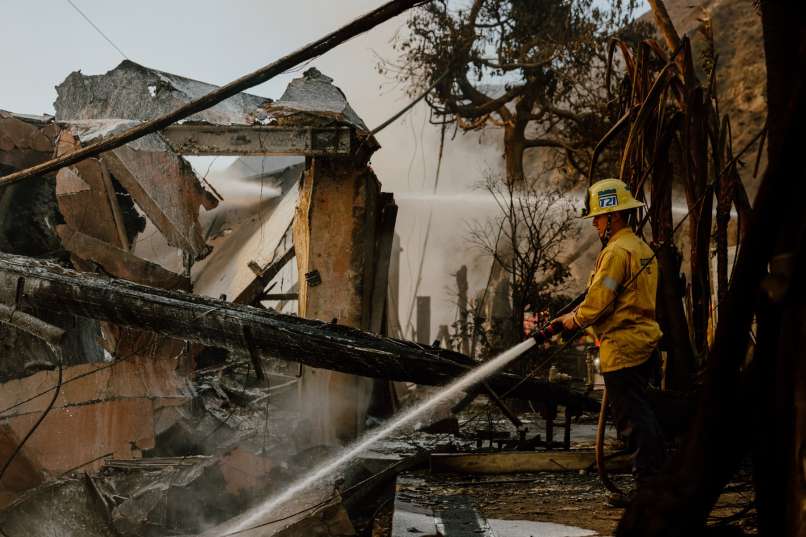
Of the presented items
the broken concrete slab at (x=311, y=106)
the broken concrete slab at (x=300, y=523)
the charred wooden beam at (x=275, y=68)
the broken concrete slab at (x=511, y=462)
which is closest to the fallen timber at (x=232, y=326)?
the charred wooden beam at (x=275, y=68)

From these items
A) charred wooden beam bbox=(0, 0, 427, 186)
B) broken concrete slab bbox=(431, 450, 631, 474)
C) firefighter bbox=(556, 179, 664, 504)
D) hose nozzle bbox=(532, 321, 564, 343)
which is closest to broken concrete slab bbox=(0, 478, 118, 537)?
charred wooden beam bbox=(0, 0, 427, 186)

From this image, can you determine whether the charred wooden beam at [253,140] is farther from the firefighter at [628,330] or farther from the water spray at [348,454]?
the firefighter at [628,330]

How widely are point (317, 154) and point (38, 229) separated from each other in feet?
9.87

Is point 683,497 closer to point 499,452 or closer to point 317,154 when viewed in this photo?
point 499,452

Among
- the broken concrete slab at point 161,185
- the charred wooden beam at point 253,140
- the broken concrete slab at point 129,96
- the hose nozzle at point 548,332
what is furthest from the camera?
the broken concrete slab at point 129,96

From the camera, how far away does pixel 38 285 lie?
5367 mm

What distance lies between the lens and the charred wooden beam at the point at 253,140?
26.2ft

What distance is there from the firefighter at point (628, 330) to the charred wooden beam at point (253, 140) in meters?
3.75

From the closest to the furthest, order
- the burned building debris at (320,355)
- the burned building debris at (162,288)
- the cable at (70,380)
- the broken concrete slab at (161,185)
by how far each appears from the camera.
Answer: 1. the burned building debris at (320,355)
2. the burned building debris at (162,288)
3. the cable at (70,380)
4. the broken concrete slab at (161,185)

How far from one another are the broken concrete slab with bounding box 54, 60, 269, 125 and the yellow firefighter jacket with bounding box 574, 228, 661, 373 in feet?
15.4

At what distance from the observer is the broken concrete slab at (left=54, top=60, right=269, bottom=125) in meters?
8.38

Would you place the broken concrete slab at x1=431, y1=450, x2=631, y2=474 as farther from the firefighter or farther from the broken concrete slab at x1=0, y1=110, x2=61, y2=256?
the broken concrete slab at x1=0, y1=110, x2=61, y2=256

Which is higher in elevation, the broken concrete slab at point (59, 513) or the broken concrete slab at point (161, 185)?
the broken concrete slab at point (161, 185)

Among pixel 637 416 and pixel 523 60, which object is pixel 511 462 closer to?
pixel 637 416
